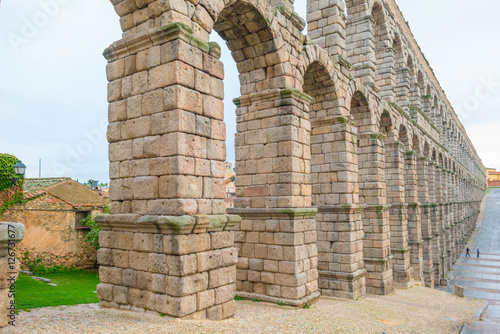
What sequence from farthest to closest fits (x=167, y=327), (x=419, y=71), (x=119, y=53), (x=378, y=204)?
1. (x=419, y=71)
2. (x=378, y=204)
3. (x=119, y=53)
4. (x=167, y=327)

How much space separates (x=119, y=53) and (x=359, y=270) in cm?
877

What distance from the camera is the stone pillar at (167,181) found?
5.57m

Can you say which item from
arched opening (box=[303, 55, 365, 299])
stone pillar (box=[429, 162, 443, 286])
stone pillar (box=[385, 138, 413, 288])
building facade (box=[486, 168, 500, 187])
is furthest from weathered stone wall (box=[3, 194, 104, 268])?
building facade (box=[486, 168, 500, 187])

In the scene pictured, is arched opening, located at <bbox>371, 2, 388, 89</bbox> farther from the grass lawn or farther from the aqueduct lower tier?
the grass lawn

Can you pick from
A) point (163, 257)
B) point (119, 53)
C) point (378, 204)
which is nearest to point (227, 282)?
point (163, 257)

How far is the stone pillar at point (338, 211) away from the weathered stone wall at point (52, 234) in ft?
38.5

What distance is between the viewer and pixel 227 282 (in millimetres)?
6270

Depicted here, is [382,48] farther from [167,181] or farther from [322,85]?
[167,181]

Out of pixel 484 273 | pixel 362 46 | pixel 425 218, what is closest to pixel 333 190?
pixel 362 46

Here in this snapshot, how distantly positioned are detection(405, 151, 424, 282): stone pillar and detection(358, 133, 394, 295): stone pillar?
554 cm

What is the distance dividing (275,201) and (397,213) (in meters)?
9.92

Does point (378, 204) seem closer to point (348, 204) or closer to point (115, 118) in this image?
point (348, 204)

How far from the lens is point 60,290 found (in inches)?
487

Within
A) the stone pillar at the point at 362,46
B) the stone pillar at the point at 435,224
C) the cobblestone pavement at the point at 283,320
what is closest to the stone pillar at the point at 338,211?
the cobblestone pavement at the point at 283,320
